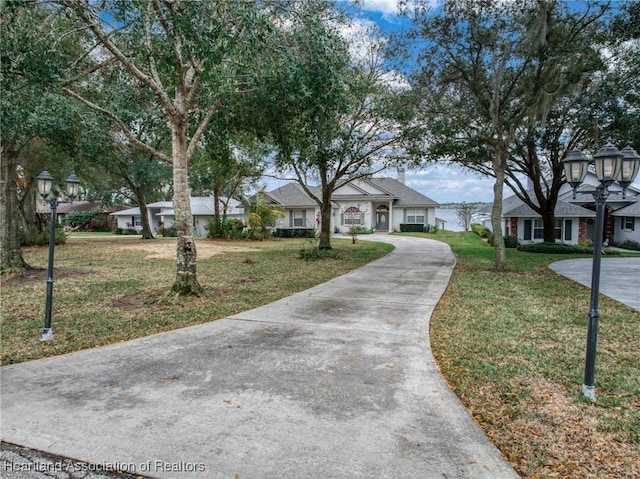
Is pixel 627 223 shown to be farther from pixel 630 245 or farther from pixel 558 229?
pixel 558 229

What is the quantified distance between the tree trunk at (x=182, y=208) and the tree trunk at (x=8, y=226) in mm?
5389

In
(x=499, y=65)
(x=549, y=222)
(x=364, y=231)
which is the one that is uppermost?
(x=499, y=65)

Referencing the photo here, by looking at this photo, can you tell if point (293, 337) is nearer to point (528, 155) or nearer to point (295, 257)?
point (295, 257)

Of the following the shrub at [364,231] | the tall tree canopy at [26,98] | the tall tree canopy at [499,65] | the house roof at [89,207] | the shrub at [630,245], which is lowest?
the shrub at [630,245]

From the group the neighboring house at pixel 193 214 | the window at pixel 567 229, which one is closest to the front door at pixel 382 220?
the neighboring house at pixel 193 214

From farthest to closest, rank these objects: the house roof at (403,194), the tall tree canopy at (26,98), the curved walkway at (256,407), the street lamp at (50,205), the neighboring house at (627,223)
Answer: the house roof at (403,194) → the neighboring house at (627,223) → the tall tree canopy at (26,98) → the street lamp at (50,205) → the curved walkway at (256,407)

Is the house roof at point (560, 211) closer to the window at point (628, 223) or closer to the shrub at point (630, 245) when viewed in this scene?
the window at point (628, 223)

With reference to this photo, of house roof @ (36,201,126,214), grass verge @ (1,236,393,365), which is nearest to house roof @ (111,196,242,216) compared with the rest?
house roof @ (36,201,126,214)

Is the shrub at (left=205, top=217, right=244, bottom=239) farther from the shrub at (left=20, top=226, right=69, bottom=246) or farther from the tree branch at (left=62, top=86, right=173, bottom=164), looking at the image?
the tree branch at (left=62, top=86, right=173, bottom=164)

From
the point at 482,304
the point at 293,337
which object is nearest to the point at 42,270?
the point at 293,337

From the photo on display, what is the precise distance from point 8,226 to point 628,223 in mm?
28843

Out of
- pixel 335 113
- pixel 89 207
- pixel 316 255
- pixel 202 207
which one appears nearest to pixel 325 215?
pixel 316 255

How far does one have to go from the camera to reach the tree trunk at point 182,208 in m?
7.54

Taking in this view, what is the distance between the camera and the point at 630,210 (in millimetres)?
21094
